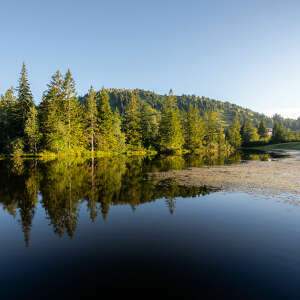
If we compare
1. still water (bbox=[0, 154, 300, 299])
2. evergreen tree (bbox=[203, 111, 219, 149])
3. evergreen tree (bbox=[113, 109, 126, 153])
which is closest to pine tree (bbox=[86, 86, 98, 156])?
evergreen tree (bbox=[113, 109, 126, 153])

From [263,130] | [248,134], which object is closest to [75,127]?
[248,134]

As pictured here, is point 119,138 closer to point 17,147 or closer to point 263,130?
point 17,147

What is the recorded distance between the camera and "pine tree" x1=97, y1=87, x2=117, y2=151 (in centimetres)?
5844

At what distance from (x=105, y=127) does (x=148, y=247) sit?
54269mm

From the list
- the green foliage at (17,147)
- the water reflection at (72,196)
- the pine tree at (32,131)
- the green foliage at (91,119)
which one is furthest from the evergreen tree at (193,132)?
the water reflection at (72,196)

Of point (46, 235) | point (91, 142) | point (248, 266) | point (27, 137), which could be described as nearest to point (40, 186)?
point (46, 235)

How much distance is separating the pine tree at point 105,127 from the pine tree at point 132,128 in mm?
6318

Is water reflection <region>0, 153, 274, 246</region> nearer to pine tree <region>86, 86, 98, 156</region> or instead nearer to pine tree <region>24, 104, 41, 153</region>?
pine tree <region>24, 104, 41, 153</region>

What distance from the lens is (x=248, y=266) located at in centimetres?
626

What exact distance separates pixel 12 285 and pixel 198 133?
263 feet

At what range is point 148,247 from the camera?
7.33m

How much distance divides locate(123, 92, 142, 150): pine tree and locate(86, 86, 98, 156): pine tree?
1074 cm

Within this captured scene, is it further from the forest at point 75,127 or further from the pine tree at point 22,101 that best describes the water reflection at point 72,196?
the pine tree at point 22,101

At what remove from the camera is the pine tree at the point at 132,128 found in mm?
65875
